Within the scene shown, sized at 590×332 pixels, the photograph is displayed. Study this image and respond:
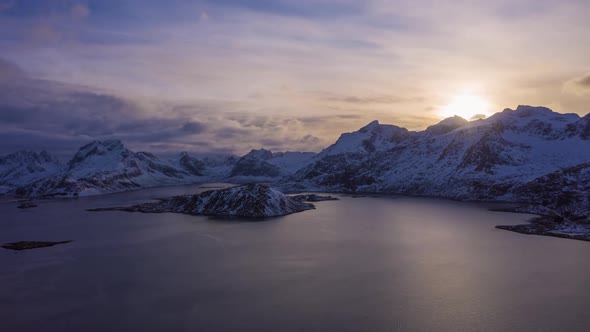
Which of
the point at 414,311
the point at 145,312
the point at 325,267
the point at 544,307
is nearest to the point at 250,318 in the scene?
the point at 145,312

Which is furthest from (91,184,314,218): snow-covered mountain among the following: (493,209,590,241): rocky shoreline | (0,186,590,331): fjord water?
(493,209,590,241): rocky shoreline

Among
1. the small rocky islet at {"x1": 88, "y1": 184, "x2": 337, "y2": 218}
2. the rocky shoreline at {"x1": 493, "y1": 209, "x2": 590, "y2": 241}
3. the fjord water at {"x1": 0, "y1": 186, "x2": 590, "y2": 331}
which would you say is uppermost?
the small rocky islet at {"x1": 88, "y1": 184, "x2": 337, "y2": 218}

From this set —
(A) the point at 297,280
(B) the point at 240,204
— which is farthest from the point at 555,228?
(B) the point at 240,204

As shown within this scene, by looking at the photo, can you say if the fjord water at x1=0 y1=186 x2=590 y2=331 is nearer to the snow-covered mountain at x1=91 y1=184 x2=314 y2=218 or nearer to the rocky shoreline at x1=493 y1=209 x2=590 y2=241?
the rocky shoreline at x1=493 y1=209 x2=590 y2=241

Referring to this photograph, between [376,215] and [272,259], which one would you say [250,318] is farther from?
[376,215]

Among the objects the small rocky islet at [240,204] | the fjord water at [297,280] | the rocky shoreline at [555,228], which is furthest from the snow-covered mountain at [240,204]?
the rocky shoreline at [555,228]

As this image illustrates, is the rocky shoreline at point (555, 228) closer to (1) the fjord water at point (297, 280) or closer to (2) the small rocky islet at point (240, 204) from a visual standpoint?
(1) the fjord water at point (297, 280)
